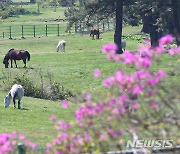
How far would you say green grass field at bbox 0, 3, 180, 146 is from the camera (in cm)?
1983

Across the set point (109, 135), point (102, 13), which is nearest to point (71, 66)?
point (102, 13)

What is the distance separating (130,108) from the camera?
6605 mm

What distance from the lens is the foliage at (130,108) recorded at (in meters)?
6.48

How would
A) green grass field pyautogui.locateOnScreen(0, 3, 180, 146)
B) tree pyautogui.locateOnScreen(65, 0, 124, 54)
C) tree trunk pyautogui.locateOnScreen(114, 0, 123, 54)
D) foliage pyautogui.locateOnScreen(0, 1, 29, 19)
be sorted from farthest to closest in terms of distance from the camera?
foliage pyautogui.locateOnScreen(0, 1, 29, 19) < tree pyautogui.locateOnScreen(65, 0, 124, 54) < tree trunk pyautogui.locateOnScreen(114, 0, 123, 54) < green grass field pyautogui.locateOnScreen(0, 3, 180, 146)

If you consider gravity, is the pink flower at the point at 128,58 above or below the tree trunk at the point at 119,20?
above

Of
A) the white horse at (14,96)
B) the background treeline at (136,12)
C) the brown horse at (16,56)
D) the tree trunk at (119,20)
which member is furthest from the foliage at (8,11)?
the white horse at (14,96)

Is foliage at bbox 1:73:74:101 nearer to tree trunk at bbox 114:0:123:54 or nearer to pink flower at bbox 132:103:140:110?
tree trunk at bbox 114:0:123:54

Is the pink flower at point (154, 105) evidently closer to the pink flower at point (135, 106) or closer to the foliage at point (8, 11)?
the pink flower at point (135, 106)

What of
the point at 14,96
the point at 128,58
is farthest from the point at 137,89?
the point at 14,96

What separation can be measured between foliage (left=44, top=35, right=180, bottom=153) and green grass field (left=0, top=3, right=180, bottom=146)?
484 millimetres

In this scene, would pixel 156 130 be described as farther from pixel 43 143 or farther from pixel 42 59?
pixel 42 59

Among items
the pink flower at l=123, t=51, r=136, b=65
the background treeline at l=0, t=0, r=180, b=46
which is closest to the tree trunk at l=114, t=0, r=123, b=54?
the background treeline at l=0, t=0, r=180, b=46

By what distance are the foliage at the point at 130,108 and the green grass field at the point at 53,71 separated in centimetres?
48

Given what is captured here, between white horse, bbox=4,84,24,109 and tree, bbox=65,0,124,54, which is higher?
tree, bbox=65,0,124,54
